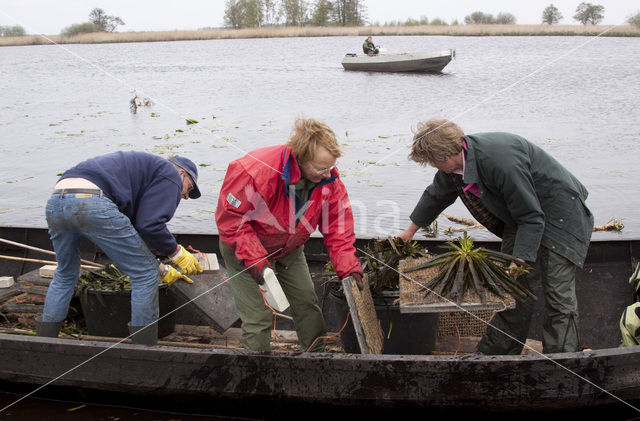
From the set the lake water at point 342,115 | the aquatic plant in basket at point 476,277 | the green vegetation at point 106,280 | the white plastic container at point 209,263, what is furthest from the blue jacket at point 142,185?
the lake water at point 342,115

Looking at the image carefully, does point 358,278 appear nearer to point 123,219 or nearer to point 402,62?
point 123,219

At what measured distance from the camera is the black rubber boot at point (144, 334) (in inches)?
147

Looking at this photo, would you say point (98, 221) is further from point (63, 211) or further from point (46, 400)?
point (46, 400)

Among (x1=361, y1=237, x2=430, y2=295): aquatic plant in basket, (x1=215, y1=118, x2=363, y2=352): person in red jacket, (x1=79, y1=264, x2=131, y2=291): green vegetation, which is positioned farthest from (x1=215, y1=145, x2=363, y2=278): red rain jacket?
(x1=79, y1=264, x2=131, y2=291): green vegetation

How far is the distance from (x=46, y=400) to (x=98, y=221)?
1.58 m

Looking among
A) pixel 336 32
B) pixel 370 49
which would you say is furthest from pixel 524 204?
pixel 336 32

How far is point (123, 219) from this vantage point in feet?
11.5

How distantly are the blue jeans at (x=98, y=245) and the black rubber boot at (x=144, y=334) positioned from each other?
4 centimetres

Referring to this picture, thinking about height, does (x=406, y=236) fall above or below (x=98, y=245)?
below

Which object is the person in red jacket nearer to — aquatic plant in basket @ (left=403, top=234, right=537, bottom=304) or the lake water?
aquatic plant in basket @ (left=403, top=234, right=537, bottom=304)

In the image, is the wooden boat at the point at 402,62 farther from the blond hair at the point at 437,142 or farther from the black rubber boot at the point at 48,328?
the black rubber boot at the point at 48,328

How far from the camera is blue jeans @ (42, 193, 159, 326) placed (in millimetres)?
3402

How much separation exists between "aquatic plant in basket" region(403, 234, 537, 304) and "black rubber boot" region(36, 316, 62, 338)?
2.35 meters

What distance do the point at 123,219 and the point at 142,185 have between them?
25cm
